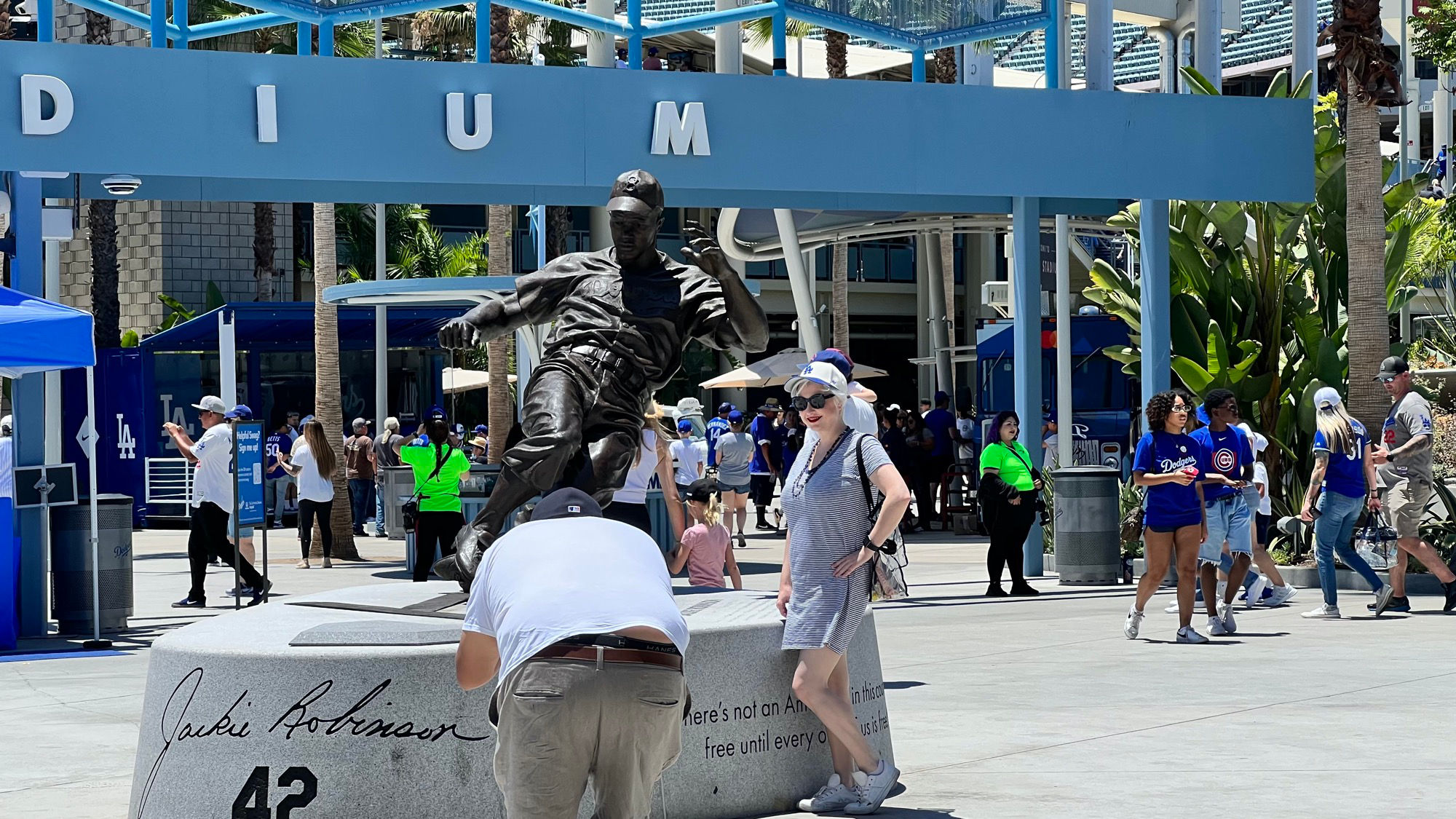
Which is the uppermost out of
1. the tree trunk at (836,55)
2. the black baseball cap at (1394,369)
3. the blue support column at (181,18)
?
the tree trunk at (836,55)

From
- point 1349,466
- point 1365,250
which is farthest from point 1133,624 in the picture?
point 1365,250

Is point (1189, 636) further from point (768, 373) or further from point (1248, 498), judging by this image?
point (768, 373)

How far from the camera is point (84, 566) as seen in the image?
12398 millimetres

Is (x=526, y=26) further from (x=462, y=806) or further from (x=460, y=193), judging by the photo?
(x=462, y=806)

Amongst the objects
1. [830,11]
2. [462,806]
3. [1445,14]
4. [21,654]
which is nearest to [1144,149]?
[830,11]

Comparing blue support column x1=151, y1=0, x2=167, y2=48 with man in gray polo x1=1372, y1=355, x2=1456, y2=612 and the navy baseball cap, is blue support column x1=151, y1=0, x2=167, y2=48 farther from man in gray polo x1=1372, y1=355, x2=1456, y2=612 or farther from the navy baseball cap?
man in gray polo x1=1372, y1=355, x2=1456, y2=612

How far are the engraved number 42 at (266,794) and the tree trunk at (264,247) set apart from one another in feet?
115

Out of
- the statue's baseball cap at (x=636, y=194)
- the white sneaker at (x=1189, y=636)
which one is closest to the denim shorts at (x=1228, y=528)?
the white sneaker at (x=1189, y=636)

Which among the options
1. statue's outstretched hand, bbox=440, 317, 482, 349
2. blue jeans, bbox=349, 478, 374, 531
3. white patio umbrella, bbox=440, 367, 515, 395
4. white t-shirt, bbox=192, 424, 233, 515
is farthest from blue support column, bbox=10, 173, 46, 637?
white patio umbrella, bbox=440, 367, 515, 395

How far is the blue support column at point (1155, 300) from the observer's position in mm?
15633

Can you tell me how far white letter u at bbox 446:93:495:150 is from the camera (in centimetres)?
1278

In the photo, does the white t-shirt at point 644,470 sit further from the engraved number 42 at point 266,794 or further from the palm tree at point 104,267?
the palm tree at point 104,267

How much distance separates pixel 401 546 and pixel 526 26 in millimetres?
13906

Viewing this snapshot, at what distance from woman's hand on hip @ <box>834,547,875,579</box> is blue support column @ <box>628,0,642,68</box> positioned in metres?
8.10
